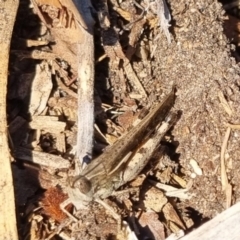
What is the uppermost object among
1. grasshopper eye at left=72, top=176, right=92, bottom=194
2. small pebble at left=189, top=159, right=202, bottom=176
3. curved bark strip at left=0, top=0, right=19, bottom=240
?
curved bark strip at left=0, top=0, right=19, bottom=240

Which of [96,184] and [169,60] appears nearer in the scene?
[96,184]

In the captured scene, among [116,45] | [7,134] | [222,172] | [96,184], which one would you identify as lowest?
[222,172]

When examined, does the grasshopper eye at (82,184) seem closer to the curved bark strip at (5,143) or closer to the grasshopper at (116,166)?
the grasshopper at (116,166)

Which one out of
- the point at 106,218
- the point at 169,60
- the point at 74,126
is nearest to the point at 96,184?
the point at 106,218

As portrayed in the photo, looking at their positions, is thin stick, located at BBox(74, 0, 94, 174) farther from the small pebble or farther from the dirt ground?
the small pebble

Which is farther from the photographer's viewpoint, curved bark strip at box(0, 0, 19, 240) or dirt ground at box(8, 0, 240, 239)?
dirt ground at box(8, 0, 240, 239)

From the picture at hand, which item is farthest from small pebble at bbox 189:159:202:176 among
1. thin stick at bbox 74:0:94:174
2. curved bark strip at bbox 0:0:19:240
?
curved bark strip at bbox 0:0:19:240

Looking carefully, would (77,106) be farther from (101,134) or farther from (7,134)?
(7,134)
